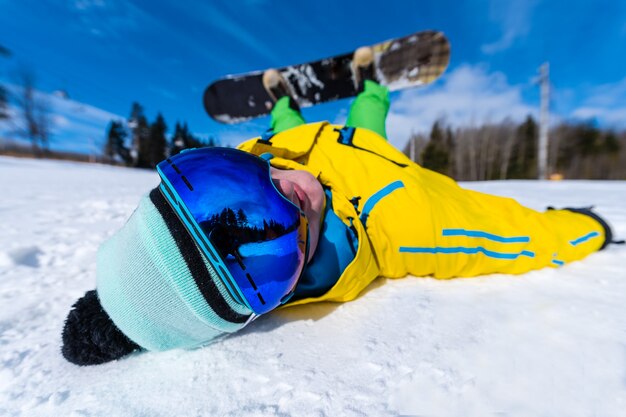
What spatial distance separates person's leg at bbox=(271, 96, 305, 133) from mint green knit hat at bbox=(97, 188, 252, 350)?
1.65 meters

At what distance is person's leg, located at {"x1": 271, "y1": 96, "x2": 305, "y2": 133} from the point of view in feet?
6.94

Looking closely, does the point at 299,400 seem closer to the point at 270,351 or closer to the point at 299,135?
the point at 270,351

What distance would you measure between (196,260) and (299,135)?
749mm

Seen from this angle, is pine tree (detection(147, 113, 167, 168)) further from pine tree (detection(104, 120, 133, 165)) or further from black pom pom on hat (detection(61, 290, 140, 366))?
black pom pom on hat (detection(61, 290, 140, 366))

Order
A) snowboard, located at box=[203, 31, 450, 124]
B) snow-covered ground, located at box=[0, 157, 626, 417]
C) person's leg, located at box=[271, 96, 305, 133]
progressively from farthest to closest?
snowboard, located at box=[203, 31, 450, 124] < person's leg, located at box=[271, 96, 305, 133] < snow-covered ground, located at box=[0, 157, 626, 417]

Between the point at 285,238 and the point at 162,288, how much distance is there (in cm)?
24

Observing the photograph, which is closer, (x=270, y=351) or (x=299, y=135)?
(x=270, y=351)

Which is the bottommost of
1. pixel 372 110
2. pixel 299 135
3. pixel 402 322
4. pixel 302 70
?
pixel 402 322

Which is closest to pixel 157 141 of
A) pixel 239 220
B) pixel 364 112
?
pixel 364 112

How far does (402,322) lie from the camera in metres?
0.65

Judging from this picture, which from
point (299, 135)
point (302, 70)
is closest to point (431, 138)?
point (302, 70)

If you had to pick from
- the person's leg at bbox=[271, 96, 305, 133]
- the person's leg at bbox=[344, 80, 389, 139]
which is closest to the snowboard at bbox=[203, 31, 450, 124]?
the person's leg at bbox=[271, 96, 305, 133]

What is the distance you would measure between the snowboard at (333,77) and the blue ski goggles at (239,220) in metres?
2.35

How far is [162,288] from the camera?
1.69 feet
